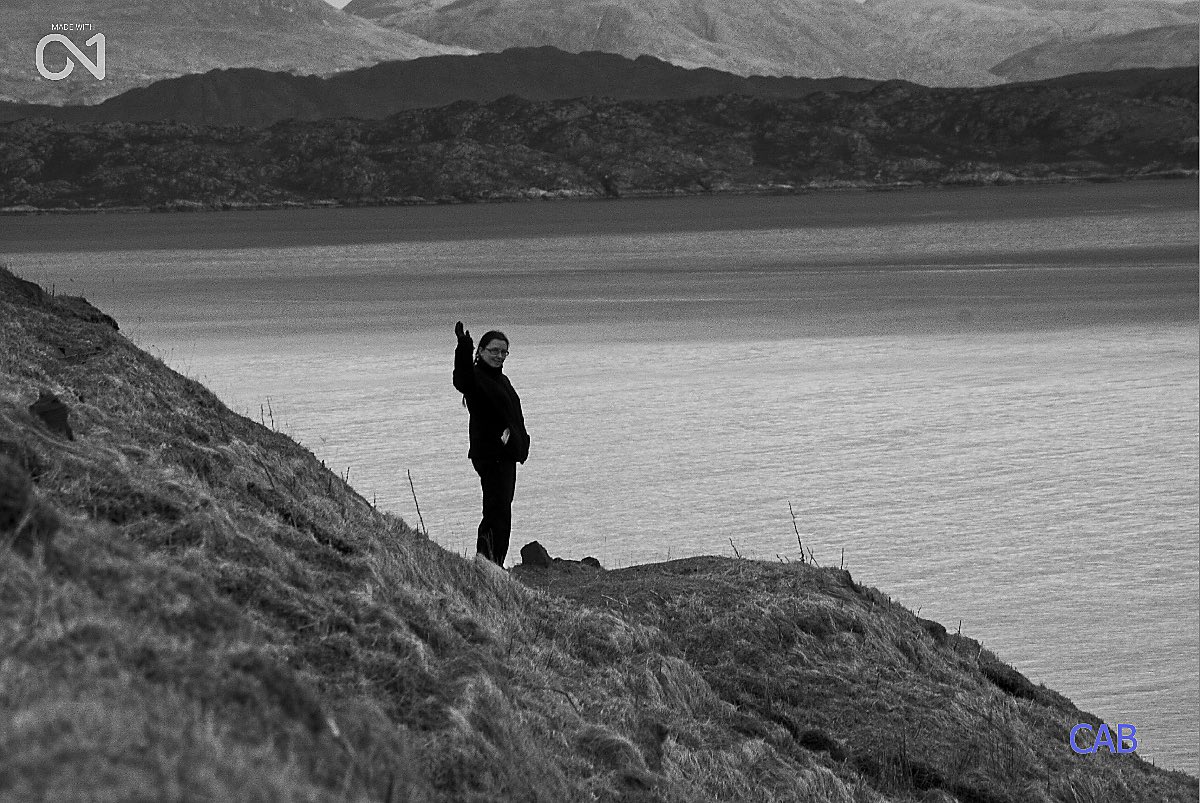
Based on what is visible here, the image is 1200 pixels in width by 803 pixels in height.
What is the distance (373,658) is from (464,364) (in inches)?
158

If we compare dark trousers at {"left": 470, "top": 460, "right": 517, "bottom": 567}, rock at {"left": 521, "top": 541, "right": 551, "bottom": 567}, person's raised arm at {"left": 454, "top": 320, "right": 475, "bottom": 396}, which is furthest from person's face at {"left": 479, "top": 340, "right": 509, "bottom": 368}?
rock at {"left": 521, "top": 541, "right": 551, "bottom": 567}

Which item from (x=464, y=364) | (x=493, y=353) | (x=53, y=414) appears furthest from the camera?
(x=493, y=353)

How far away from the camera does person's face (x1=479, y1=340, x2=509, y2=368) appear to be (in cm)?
960

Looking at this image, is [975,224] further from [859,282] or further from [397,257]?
[859,282]

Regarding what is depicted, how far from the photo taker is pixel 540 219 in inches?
5812

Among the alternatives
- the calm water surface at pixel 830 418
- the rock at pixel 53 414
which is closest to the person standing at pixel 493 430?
the rock at pixel 53 414

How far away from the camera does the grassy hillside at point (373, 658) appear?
154 inches

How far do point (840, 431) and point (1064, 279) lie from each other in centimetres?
3713

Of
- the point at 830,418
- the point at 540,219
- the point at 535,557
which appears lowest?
the point at 540,219

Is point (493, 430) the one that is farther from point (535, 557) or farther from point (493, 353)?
point (535, 557)

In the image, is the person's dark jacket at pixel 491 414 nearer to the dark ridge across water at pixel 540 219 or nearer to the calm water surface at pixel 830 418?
the calm water surface at pixel 830 418

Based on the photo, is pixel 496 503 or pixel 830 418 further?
pixel 830 418

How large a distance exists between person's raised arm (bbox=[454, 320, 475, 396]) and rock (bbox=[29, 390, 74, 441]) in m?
2.68

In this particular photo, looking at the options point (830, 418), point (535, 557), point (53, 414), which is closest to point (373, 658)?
point (53, 414)
